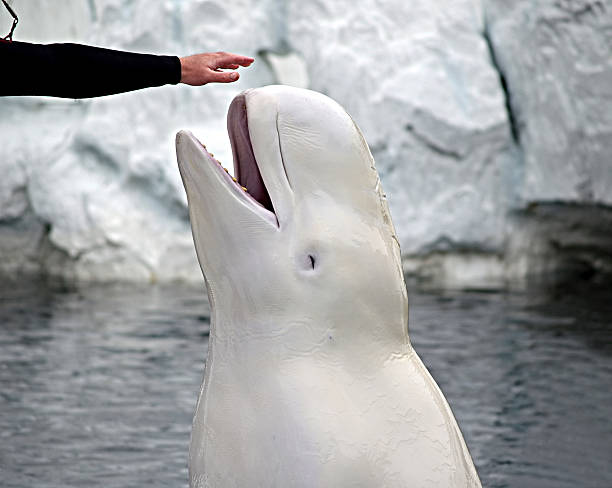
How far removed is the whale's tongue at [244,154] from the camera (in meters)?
2.80

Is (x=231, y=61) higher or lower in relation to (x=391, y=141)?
higher

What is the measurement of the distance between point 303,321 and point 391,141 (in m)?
10.4

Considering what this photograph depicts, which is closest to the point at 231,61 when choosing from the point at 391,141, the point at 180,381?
the point at 180,381

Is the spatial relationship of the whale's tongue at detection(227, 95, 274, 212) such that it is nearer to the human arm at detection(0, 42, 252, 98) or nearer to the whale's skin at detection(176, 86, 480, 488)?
the whale's skin at detection(176, 86, 480, 488)

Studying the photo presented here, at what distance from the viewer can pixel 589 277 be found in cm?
1352

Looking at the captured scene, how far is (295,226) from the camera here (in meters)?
2.68

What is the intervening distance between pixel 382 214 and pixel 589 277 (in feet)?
37.1

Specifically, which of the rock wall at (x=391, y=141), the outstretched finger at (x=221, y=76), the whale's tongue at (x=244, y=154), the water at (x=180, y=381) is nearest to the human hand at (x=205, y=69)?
the outstretched finger at (x=221, y=76)

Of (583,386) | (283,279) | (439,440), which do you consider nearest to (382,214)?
(283,279)

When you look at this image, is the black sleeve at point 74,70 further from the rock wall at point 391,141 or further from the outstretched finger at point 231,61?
the rock wall at point 391,141

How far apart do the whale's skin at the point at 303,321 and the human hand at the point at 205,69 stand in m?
0.29

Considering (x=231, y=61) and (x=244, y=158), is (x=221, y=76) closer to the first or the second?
(x=231, y=61)

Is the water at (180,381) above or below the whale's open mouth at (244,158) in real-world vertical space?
below

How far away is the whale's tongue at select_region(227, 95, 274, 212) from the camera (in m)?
2.80
